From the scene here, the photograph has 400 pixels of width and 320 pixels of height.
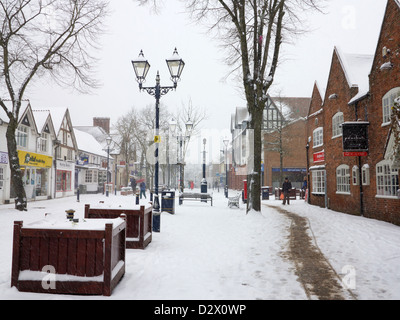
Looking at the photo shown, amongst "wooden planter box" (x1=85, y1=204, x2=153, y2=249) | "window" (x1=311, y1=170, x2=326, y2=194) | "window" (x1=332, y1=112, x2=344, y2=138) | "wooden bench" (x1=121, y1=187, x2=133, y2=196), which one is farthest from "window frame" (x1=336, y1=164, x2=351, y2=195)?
"wooden bench" (x1=121, y1=187, x2=133, y2=196)

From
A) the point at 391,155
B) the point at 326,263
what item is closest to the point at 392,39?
the point at 391,155

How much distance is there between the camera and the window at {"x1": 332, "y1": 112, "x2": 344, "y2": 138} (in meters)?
17.4

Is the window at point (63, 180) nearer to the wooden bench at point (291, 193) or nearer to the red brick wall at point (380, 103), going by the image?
the wooden bench at point (291, 193)

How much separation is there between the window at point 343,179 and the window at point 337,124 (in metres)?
1.92

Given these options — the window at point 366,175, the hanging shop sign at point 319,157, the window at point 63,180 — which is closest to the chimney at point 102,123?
the window at point 63,180

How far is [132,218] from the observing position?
755 centimetres

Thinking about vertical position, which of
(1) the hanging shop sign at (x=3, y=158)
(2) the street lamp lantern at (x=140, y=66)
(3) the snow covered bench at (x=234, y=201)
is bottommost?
(3) the snow covered bench at (x=234, y=201)

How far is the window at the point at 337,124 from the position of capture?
1741 cm

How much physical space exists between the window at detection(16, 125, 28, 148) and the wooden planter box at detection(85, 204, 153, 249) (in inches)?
735

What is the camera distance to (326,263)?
6.65m

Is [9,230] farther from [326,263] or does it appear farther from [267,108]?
[267,108]

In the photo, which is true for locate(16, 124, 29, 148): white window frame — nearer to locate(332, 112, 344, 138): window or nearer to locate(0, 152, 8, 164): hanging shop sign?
locate(0, 152, 8, 164): hanging shop sign

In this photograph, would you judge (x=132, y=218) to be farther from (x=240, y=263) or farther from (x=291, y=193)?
(x=291, y=193)

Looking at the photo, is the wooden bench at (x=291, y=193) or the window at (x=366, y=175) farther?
the wooden bench at (x=291, y=193)
